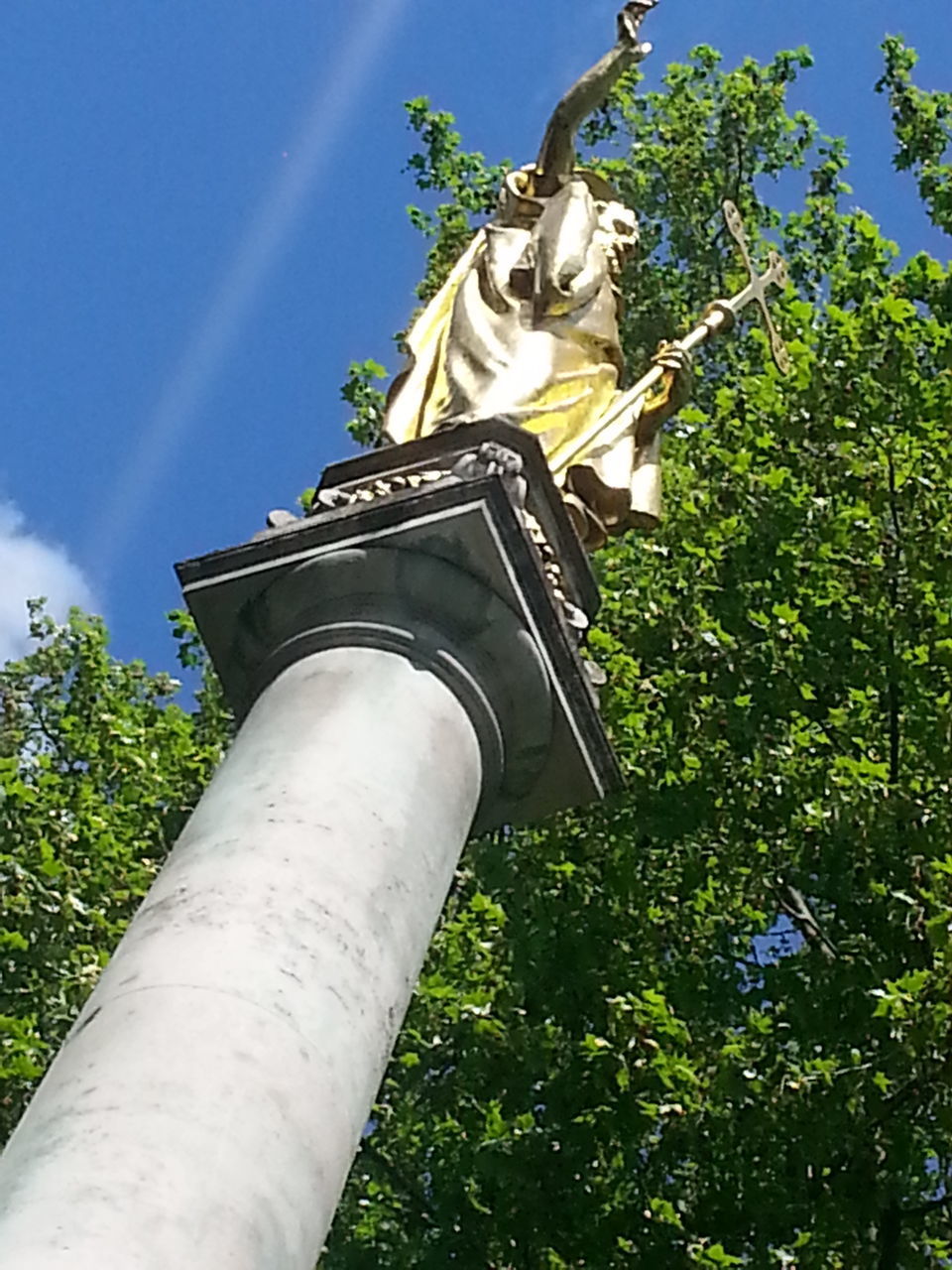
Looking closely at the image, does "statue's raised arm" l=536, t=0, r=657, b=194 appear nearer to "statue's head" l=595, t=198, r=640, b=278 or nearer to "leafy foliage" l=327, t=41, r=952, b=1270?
"statue's head" l=595, t=198, r=640, b=278

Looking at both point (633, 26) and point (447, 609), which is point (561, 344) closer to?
point (633, 26)

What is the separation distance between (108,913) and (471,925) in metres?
2.42

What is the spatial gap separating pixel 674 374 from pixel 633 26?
1560 millimetres

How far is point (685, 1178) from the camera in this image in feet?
31.7

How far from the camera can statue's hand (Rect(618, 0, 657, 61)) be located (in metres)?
8.12

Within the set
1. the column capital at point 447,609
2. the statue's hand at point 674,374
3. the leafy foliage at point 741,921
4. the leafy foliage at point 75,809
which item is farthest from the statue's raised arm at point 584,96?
the leafy foliage at point 75,809

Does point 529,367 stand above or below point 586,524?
above

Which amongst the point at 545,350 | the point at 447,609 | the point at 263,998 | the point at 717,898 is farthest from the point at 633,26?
the point at 263,998

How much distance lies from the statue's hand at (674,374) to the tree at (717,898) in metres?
2.64

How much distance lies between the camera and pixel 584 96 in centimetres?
813

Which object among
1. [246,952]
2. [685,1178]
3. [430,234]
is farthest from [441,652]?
[430,234]

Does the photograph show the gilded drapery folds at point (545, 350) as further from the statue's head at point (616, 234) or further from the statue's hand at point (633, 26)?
the statue's hand at point (633, 26)

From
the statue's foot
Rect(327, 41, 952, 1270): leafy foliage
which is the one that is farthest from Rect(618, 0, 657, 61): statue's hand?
Rect(327, 41, 952, 1270): leafy foliage

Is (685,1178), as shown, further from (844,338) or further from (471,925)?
(844,338)
